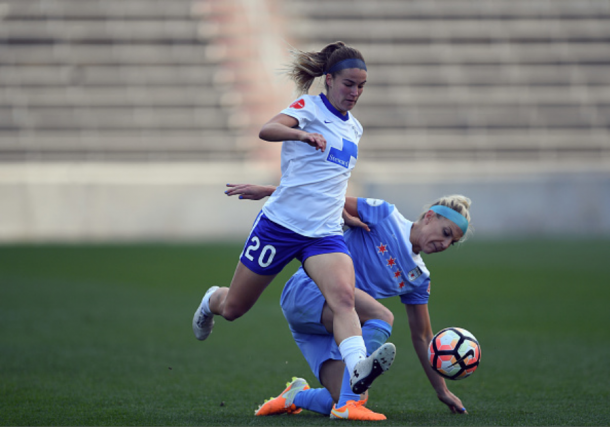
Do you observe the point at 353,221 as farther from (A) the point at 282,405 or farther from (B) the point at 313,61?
(A) the point at 282,405

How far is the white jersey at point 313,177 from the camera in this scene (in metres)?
4.11

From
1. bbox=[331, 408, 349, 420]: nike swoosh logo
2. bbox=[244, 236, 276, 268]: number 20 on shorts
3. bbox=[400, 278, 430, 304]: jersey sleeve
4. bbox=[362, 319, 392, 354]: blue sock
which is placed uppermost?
bbox=[244, 236, 276, 268]: number 20 on shorts

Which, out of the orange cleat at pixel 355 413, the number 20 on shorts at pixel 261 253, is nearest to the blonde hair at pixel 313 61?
the number 20 on shorts at pixel 261 253

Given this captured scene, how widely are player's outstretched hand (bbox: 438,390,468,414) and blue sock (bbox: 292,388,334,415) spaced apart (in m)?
0.59

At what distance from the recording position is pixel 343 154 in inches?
165

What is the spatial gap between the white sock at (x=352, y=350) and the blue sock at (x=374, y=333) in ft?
1.09

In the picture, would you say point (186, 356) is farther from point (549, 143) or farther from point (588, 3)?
point (588, 3)

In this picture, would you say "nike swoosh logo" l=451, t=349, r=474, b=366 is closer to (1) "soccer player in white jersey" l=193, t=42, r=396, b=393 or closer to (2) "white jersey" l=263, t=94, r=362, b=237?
(1) "soccer player in white jersey" l=193, t=42, r=396, b=393

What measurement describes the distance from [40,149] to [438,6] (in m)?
16.6

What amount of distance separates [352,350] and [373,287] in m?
0.86

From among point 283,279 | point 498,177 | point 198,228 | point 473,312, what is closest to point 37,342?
point 473,312

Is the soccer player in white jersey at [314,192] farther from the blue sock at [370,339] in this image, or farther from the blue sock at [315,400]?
the blue sock at [315,400]

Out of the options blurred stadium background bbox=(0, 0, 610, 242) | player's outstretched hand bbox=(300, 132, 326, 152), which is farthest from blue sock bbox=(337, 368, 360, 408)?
blurred stadium background bbox=(0, 0, 610, 242)

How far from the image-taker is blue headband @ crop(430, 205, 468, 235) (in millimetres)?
4273
